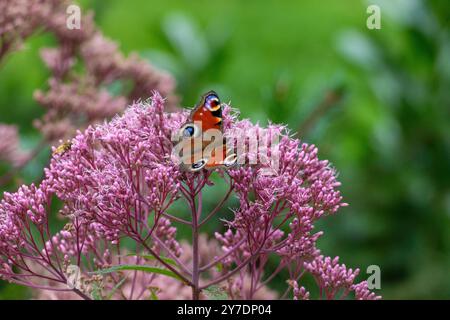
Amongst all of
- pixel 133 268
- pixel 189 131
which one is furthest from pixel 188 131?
pixel 133 268

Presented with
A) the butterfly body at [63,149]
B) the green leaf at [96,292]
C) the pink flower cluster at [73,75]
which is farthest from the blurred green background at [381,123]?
the green leaf at [96,292]

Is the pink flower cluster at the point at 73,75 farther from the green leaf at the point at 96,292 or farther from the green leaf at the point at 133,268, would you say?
the green leaf at the point at 133,268

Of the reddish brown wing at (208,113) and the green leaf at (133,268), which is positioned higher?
the reddish brown wing at (208,113)

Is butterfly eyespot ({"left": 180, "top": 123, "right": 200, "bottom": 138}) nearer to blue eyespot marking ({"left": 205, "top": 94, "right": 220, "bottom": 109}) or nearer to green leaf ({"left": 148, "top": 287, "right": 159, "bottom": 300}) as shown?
blue eyespot marking ({"left": 205, "top": 94, "right": 220, "bottom": 109})

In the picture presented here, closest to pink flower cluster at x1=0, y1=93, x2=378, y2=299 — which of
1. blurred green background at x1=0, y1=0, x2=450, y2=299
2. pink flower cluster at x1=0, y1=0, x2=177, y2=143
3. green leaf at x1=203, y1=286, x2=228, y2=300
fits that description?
green leaf at x1=203, y1=286, x2=228, y2=300

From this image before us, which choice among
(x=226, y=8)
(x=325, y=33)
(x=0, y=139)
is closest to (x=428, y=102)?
(x=0, y=139)

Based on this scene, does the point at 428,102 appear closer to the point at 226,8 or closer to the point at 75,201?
the point at 75,201

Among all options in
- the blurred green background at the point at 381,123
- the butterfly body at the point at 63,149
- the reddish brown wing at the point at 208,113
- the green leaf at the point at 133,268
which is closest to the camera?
the green leaf at the point at 133,268
